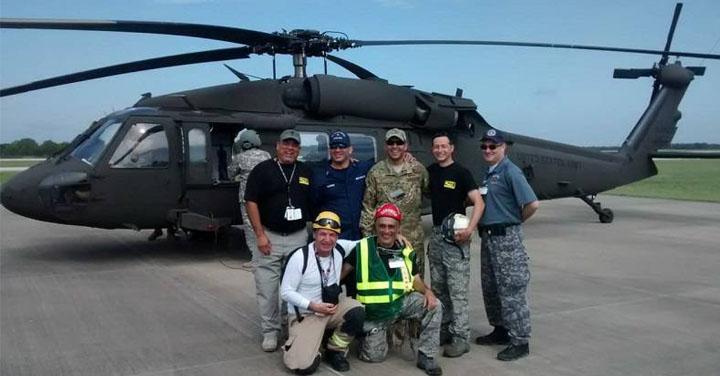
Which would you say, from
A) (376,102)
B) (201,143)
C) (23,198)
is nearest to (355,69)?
(376,102)

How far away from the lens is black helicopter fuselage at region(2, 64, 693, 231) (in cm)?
769

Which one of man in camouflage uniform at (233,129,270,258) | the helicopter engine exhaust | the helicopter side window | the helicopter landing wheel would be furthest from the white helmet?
the helicopter landing wheel

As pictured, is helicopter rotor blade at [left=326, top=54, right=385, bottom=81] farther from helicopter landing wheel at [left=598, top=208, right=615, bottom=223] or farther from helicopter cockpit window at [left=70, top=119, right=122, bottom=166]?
helicopter landing wheel at [left=598, top=208, right=615, bottom=223]

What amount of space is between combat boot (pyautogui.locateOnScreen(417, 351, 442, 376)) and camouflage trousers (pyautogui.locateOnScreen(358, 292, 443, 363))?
0.32 feet

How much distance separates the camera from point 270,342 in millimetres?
4500

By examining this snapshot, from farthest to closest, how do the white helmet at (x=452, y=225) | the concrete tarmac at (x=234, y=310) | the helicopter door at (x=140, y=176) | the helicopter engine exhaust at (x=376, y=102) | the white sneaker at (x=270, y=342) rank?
the helicopter engine exhaust at (x=376, y=102)
the helicopter door at (x=140, y=176)
the white sneaker at (x=270, y=342)
the white helmet at (x=452, y=225)
the concrete tarmac at (x=234, y=310)

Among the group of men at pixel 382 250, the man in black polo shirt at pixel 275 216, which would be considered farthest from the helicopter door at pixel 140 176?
the man in black polo shirt at pixel 275 216

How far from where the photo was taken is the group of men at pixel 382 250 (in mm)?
4145

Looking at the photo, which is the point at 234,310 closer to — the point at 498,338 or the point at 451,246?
the point at 451,246

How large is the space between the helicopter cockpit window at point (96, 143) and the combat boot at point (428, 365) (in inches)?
211

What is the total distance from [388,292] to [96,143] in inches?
210

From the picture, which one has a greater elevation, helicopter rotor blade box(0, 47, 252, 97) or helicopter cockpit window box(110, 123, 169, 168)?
helicopter rotor blade box(0, 47, 252, 97)

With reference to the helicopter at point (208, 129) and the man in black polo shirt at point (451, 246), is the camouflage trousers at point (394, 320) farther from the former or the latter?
the helicopter at point (208, 129)

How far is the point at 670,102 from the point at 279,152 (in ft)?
37.7
